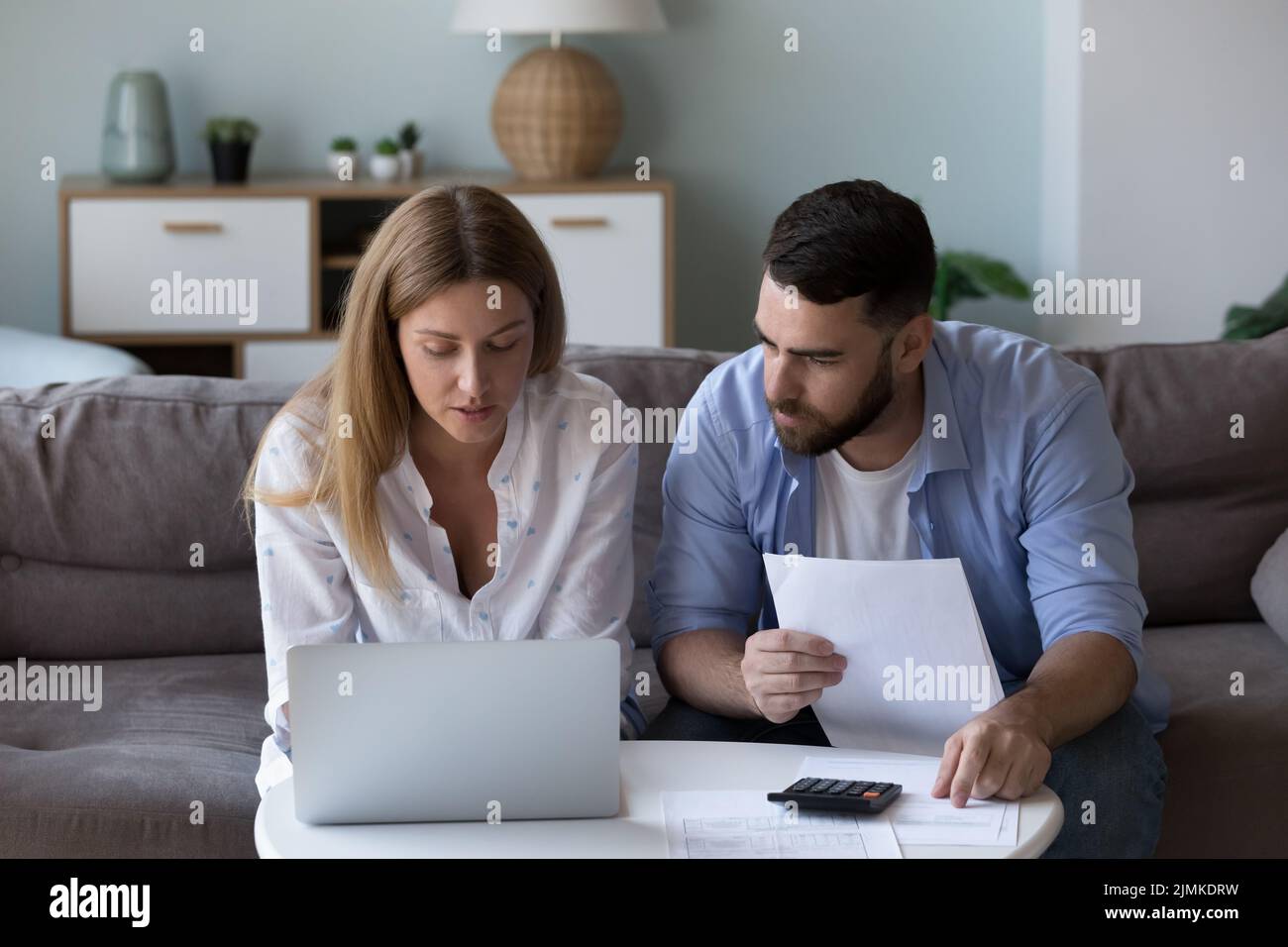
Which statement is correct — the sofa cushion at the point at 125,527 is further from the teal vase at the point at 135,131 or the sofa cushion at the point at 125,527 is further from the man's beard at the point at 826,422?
Result: the teal vase at the point at 135,131

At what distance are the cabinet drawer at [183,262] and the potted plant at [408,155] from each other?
0.31 m

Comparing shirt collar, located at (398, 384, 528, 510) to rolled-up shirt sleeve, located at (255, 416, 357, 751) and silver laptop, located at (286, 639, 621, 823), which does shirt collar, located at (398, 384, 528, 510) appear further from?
silver laptop, located at (286, 639, 621, 823)

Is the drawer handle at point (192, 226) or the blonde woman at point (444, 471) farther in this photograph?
the drawer handle at point (192, 226)

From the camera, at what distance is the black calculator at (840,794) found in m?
1.32

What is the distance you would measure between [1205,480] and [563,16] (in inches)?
85.6

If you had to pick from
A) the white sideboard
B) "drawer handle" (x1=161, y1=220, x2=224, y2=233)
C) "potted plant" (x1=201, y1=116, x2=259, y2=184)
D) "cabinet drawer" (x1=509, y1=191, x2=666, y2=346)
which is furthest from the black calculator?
"potted plant" (x1=201, y1=116, x2=259, y2=184)

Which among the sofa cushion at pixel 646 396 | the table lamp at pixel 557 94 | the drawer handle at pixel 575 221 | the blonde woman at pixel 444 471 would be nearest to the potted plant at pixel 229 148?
the table lamp at pixel 557 94

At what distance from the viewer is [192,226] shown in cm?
389

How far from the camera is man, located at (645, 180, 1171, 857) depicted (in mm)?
1632

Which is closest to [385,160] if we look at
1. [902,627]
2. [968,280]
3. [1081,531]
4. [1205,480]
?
[968,280]

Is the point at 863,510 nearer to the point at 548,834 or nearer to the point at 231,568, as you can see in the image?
the point at 548,834

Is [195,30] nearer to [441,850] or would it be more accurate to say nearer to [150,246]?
[150,246]
